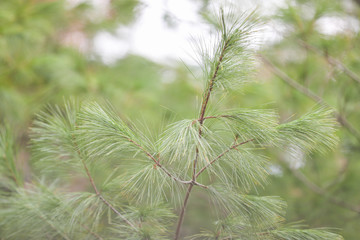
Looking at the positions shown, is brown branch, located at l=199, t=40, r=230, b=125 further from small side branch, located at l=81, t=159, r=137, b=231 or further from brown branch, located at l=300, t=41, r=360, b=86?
brown branch, located at l=300, t=41, r=360, b=86

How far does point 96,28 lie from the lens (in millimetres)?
2455

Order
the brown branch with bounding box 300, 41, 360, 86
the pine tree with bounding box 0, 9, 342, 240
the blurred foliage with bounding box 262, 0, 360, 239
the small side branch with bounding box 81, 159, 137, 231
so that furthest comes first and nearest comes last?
the blurred foliage with bounding box 262, 0, 360, 239 → the brown branch with bounding box 300, 41, 360, 86 → the small side branch with bounding box 81, 159, 137, 231 → the pine tree with bounding box 0, 9, 342, 240

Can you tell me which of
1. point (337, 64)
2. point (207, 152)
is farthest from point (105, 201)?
point (337, 64)

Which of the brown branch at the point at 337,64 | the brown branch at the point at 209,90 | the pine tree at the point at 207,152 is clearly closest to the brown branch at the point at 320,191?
the brown branch at the point at 337,64

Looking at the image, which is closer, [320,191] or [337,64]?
[337,64]

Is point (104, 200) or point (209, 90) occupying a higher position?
point (209, 90)

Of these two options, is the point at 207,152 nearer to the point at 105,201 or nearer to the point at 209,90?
the point at 209,90

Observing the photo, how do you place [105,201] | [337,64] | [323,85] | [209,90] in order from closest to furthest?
[209,90] < [105,201] < [337,64] < [323,85]

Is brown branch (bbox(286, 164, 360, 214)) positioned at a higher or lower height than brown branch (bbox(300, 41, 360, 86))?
lower

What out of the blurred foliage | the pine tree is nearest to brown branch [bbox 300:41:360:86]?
the blurred foliage

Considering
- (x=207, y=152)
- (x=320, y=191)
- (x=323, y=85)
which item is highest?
(x=323, y=85)

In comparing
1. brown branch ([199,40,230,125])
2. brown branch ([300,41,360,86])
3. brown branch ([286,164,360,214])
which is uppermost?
brown branch ([300,41,360,86])

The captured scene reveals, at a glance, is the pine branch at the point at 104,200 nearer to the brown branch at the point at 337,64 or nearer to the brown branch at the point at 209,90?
the brown branch at the point at 209,90

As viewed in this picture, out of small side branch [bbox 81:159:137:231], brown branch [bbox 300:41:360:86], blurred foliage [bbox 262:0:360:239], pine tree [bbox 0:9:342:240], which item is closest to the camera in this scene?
pine tree [bbox 0:9:342:240]
